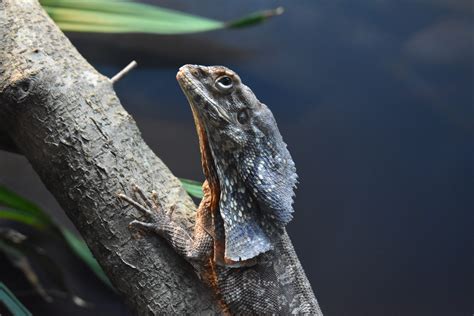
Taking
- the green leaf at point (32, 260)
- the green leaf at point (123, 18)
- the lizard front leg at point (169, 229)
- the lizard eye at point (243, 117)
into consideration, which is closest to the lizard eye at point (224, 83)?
the lizard eye at point (243, 117)

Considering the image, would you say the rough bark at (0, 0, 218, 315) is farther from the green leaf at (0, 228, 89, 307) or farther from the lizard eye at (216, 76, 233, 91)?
the green leaf at (0, 228, 89, 307)

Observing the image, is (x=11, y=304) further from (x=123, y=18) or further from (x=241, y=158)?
(x=123, y=18)

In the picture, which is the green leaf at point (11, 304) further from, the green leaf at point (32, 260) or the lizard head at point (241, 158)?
the green leaf at point (32, 260)

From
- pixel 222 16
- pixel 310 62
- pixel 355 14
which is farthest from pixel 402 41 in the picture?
pixel 222 16

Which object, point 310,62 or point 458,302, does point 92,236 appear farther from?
point 458,302

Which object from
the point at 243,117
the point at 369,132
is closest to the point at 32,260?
the point at 243,117
